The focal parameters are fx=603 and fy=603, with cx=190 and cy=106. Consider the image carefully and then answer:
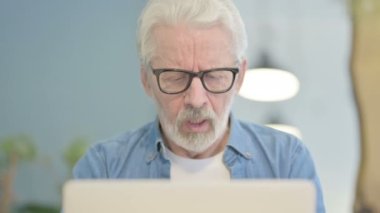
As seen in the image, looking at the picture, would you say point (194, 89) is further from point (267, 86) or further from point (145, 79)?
point (267, 86)

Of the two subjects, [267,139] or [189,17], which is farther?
[267,139]

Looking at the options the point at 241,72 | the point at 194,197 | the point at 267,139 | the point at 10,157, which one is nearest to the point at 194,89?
the point at 241,72

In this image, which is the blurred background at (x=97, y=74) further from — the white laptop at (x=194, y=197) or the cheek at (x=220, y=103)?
the white laptop at (x=194, y=197)

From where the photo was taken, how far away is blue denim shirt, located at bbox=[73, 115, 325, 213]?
4.32 feet

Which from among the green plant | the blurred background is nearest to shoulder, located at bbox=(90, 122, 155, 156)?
the blurred background

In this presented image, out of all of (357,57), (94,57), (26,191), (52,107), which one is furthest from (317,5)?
(26,191)

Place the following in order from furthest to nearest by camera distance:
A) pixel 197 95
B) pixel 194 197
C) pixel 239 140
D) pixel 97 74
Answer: pixel 97 74 → pixel 239 140 → pixel 197 95 → pixel 194 197

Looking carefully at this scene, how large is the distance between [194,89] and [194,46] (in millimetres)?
89

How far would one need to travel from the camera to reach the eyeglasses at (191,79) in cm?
124

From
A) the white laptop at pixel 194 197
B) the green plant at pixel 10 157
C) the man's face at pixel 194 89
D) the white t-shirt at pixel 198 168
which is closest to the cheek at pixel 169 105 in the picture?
the man's face at pixel 194 89

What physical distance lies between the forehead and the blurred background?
1549 mm

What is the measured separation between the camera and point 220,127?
129 centimetres

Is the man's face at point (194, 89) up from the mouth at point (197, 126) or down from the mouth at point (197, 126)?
up

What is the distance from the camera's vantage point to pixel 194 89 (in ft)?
4.06
